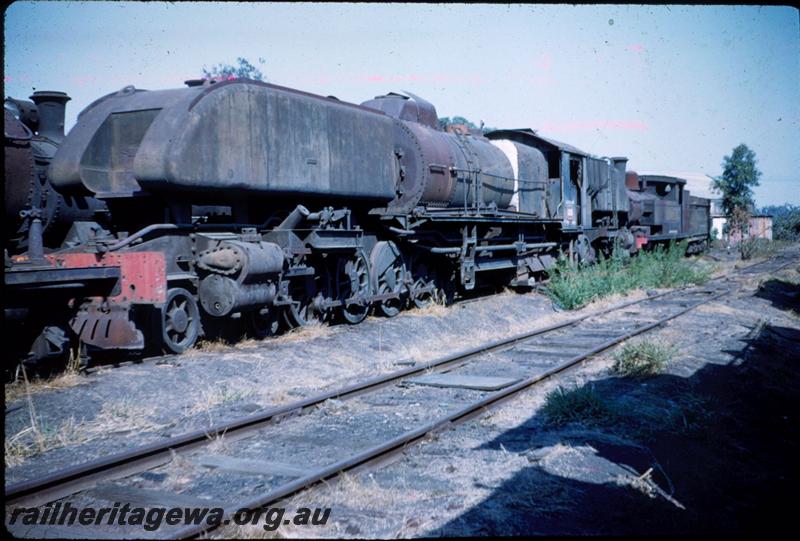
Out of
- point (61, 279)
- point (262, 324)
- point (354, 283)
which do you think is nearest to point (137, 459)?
point (61, 279)

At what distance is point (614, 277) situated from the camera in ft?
53.3

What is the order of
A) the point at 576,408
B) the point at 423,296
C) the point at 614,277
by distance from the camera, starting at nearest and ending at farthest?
the point at 576,408
the point at 423,296
the point at 614,277

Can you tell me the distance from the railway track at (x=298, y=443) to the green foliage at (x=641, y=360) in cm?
58

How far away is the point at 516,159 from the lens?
1571 cm

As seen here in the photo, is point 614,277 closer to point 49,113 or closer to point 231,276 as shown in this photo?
point 231,276

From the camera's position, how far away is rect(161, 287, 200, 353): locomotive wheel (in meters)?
7.73

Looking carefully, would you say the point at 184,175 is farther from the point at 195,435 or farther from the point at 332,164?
the point at 195,435

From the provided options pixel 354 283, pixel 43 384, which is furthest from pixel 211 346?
pixel 354 283

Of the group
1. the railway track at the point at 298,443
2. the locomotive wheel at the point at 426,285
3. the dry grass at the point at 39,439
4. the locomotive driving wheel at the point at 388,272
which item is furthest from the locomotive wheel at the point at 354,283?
the dry grass at the point at 39,439

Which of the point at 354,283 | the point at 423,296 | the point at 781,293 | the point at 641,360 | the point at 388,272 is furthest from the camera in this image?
the point at 781,293

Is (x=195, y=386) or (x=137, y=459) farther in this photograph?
(x=195, y=386)

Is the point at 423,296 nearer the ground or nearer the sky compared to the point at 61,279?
nearer the ground

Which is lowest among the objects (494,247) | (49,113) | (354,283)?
(354,283)

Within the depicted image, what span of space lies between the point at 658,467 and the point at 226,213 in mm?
7241
